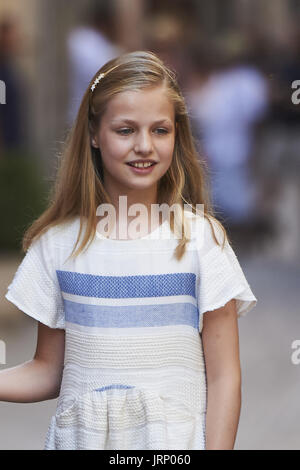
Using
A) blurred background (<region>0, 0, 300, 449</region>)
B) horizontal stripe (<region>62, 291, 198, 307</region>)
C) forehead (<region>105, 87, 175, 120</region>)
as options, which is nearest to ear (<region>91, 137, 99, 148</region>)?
forehead (<region>105, 87, 175, 120</region>)

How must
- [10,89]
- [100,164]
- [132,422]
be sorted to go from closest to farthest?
[132,422], [100,164], [10,89]

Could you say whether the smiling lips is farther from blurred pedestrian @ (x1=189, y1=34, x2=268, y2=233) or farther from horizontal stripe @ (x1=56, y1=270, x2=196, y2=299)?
blurred pedestrian @ (x1=189, y1=34, x2=268, y2=233)

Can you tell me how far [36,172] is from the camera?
7.32 metres

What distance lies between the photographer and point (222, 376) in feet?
7.51

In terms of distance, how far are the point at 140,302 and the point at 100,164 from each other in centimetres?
37

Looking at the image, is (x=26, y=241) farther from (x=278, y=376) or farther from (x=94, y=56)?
(x=94, y=56)

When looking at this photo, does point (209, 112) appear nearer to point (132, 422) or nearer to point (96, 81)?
point (96, 81)

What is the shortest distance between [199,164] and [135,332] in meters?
0.47

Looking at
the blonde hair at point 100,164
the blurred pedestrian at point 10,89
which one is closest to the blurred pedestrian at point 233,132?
the blurred pedestrian at point 10,89

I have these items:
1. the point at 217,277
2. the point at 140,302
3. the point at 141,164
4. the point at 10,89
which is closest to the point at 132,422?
the point at 140,302

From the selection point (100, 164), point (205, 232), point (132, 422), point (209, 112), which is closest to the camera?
point (132, 422)

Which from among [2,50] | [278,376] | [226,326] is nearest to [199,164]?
[226,326]

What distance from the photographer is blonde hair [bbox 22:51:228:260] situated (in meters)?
2.32

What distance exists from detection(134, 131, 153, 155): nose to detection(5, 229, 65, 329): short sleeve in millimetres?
328
